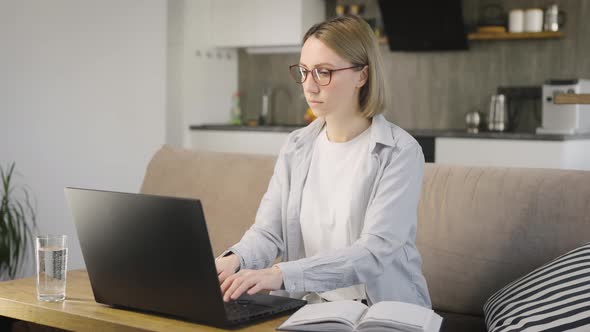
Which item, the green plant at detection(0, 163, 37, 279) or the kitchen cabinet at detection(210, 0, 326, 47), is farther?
the kitchen cabinet at detection(210, 0, 326, 47)

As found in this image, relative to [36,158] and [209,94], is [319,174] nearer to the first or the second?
[36,158]

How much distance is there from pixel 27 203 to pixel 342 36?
3.06 m

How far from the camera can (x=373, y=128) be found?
210 cm

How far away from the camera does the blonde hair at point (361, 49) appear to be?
6.73 feet

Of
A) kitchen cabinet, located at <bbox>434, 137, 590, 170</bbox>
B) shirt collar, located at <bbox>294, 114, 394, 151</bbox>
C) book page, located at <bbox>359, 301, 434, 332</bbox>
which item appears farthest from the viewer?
kitchen cabinet, located at <bbox>434, 137, 590, 170</bbox>

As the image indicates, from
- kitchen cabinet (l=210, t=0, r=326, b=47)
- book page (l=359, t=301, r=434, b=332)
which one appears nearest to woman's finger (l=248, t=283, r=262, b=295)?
book page (l=359, t=301, r=434, b=332)

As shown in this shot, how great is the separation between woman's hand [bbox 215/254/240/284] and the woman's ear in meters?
0.52

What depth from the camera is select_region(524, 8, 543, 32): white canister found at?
218 inches

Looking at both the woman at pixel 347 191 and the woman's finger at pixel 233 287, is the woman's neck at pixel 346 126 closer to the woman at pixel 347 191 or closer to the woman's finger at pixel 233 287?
the woman at pixel 347 191

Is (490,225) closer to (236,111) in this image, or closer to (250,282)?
(250,282)

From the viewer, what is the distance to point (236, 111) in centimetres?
679

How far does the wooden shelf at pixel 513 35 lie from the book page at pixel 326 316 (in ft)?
14.2

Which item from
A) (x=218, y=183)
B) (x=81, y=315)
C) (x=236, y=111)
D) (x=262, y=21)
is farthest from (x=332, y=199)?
(x=236, y=111)

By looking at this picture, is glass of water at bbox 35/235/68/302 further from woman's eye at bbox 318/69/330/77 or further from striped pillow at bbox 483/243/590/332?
striped pillow at bbox 483/243/590/332
